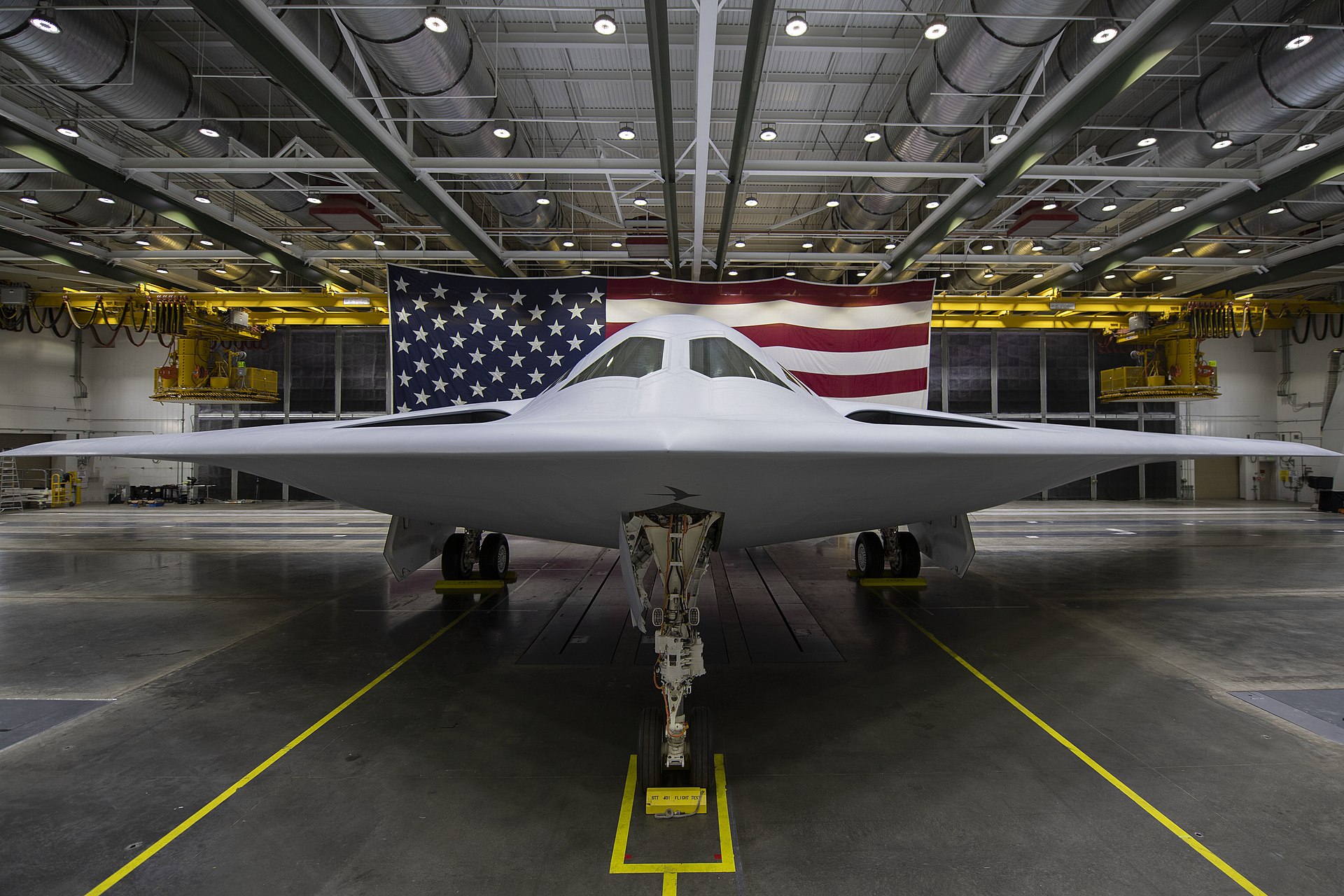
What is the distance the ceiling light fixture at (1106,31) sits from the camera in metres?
7.51

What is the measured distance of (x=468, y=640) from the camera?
668cm

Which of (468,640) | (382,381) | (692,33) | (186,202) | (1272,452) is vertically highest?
(692,33)

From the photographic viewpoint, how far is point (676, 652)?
136 inches

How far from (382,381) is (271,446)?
24.1 metres

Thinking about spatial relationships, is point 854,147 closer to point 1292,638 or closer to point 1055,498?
point 1292,638

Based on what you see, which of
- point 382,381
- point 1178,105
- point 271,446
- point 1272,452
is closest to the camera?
point 271,446

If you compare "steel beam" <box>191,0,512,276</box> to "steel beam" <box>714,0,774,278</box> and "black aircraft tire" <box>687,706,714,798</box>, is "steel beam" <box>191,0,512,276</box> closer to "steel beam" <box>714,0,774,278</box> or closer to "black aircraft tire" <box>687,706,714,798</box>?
"steel beam" <box>714,0,774,278</box>

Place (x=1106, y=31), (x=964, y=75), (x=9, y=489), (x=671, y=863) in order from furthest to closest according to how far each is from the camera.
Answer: (x=9, y=489) → (x=964, y=75) → (x=1106, y=31) → (x=671, y=863)

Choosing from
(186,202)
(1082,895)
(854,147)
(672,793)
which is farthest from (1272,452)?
(186,202)

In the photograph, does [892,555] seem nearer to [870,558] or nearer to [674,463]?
[870,558]

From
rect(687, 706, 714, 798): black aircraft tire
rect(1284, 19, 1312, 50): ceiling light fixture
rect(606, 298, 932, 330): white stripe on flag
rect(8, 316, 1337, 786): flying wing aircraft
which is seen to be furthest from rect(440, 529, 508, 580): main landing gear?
rect(1284, 19, 1312, 50): ceiling light fixture

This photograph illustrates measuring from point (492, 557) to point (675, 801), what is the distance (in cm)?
685

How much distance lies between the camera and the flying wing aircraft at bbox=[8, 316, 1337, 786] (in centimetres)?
268

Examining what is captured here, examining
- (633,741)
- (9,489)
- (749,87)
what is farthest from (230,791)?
(9,489)
